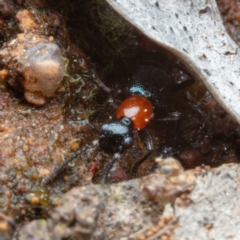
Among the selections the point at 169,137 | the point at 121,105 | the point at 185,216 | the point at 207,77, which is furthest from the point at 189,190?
the point at 121,105

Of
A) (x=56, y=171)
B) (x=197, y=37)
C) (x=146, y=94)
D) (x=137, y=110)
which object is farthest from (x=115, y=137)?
(x=197, y=37)

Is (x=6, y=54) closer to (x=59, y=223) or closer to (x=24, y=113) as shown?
(x=24, y=113)

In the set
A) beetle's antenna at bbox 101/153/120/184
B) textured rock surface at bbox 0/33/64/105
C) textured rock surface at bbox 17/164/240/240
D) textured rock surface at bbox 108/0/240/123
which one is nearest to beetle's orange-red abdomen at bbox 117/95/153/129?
beetle's antenna at bbox 101/153/120/184

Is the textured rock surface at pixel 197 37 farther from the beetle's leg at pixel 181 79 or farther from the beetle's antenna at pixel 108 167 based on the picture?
the beetle's antenna at pixel 108 167

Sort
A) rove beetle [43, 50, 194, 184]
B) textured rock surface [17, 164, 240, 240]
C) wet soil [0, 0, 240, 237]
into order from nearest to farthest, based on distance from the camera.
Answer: textured rock surface [17, 164, 240, 240] < wet soil [0, 0, 240, 237] < rove beetle [43, 50, 194, 184]

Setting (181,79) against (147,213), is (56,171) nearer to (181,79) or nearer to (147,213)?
(147,213)

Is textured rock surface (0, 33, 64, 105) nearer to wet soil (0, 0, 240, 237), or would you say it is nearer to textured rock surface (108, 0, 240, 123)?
wet soil (0, 0, 240, 237)
